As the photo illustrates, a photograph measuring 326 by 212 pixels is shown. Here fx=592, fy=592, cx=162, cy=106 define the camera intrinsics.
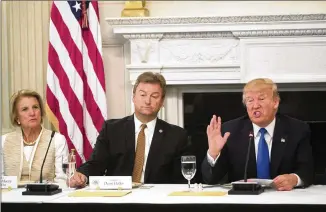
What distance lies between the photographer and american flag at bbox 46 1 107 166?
201 inches

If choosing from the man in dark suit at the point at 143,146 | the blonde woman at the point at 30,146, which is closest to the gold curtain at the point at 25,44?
the blonde woman at the point at 30,146

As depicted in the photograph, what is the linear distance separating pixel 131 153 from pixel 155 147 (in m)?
0.15

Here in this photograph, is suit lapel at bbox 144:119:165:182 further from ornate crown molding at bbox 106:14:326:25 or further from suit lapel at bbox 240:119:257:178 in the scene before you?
ornate crown molding at bbox 106:14:326:25

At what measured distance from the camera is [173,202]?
260cm

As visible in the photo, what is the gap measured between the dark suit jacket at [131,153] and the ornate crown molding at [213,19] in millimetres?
1675

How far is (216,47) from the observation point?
5.26m

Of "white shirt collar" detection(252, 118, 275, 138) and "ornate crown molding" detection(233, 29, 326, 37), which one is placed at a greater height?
"ornate crown molding" detection(233, 29, 326, 37)

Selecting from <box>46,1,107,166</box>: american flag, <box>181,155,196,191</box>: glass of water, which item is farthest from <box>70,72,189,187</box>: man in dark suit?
<box>46,1,107,166</box>: american flag

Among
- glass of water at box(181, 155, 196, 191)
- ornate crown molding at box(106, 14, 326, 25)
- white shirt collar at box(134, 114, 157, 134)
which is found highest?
ornate crown molding at box(106, 14, 326, 25)

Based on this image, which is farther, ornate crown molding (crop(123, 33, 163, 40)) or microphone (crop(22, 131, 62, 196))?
ornate crown molding (crop(123, 33, 163, 40))

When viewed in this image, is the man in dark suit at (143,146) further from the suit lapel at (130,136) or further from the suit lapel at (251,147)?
the suit lapel at (251,147)

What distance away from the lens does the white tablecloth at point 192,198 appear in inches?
102
